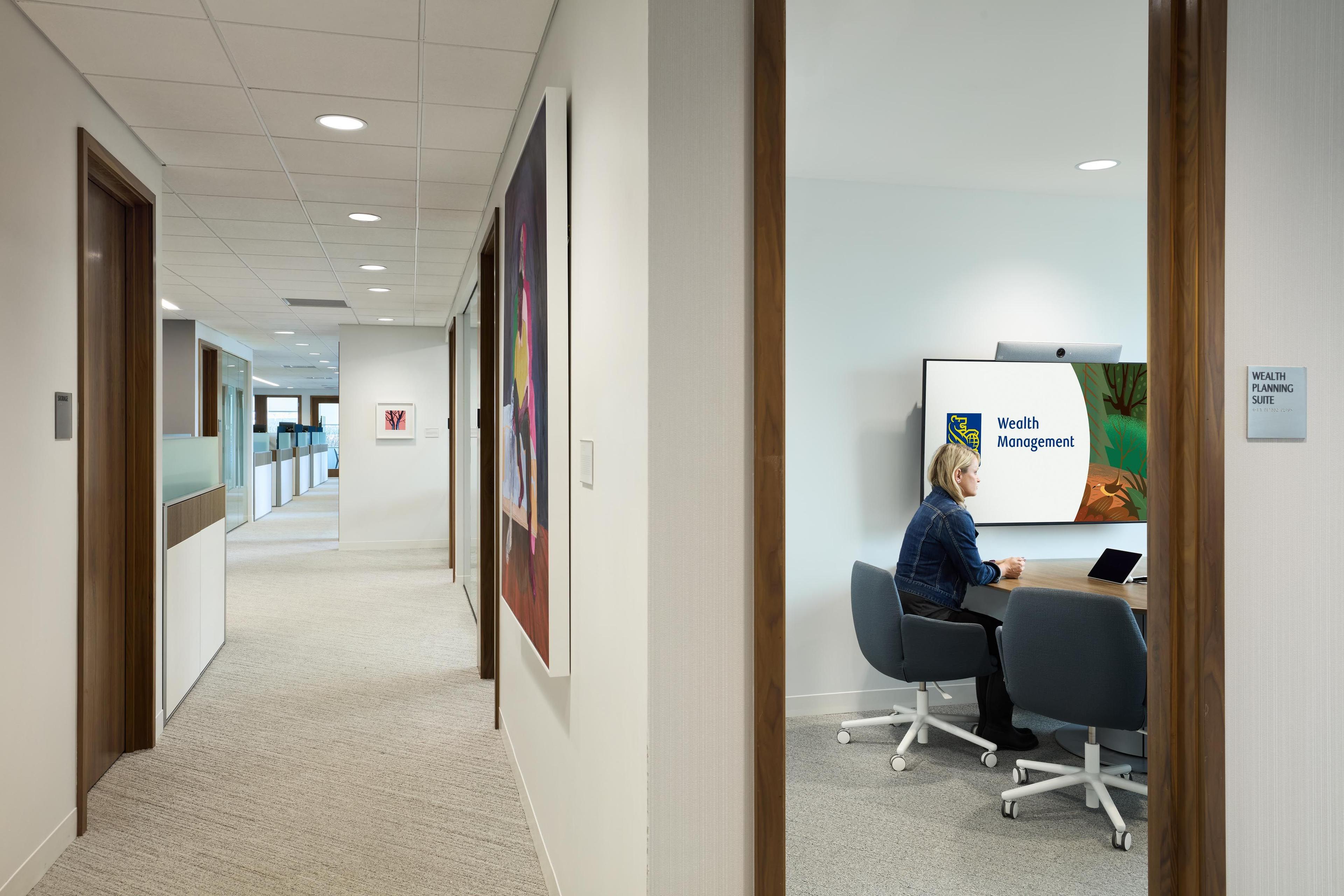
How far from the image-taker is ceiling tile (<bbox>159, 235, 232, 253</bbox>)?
4.84 meters

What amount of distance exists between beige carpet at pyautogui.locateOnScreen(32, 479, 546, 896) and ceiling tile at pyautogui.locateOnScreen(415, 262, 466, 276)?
2.36 m

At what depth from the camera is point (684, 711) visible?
133 centimetres

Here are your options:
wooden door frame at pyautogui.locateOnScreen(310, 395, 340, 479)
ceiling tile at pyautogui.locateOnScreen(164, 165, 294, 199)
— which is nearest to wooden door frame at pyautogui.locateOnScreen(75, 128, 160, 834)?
ceiling tile at pyautogui.locateOnScreen(164, 165, 294, 199)

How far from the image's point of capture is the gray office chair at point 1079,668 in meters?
2.65

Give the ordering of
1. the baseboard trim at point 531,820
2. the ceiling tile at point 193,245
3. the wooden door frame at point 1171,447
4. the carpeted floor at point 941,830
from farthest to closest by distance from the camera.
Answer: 1. the ceiling tile at point 193,245
2. the carpeted floor at point 941,830
3. the baseboard trim at point 531,820
4. the wooden door frame at point 1171,447

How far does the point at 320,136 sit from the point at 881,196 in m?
2.43

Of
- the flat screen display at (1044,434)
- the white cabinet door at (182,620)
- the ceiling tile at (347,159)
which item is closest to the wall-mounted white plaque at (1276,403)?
the flat screen display at (1044,434)

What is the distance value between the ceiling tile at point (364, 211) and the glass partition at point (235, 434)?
614 cm

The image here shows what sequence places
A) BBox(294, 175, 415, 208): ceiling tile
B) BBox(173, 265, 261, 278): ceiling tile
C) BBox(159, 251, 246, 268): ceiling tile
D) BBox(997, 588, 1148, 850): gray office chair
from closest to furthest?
BBox(997, 588, 1148, 850): gray office chair < BBox(294, 175, 415, 208): ceiling tile < BBox(159, 251, 246, 268): ceiling tile < BBox(173, 265, 261, 278): ceiling tile

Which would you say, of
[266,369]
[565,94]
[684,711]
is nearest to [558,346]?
[565,94]

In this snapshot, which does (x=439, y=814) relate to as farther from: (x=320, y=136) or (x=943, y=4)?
(x=943, y=4)

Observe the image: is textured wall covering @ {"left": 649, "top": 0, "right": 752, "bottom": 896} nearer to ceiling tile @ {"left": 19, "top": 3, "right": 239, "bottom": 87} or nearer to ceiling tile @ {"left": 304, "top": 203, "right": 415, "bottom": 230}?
ceiling tile @ {"left": 19, "top": 3, "right": 239, "bottom": 87}

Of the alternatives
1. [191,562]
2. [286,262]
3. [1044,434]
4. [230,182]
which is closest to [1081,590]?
[1044,434]

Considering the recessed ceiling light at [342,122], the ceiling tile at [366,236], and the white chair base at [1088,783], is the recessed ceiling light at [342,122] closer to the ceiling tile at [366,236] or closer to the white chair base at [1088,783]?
the ceiling tile at [366,236]
